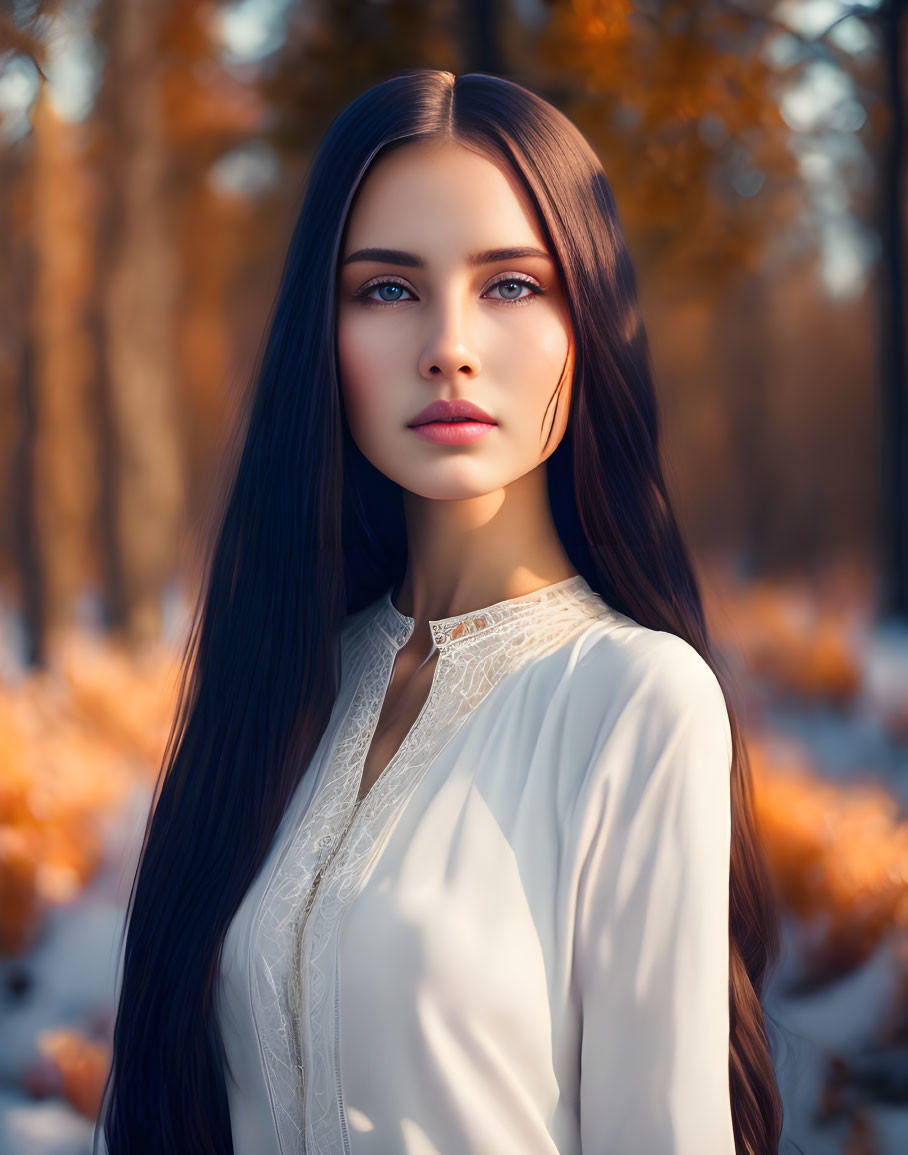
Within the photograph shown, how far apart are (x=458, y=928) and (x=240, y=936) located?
29 centimetres

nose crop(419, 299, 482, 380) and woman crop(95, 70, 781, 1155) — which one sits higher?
nose crop(419, 299, 482, 380)

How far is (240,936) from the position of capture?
1.10 metres

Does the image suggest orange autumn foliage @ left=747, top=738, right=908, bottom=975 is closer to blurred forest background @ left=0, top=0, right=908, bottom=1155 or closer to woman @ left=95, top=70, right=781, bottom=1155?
blurred forest background @ left=0, top=0, right=908, bottom=1155

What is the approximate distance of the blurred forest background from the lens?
2297 millimetres

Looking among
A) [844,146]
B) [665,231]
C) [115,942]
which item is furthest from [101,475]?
[844,146]

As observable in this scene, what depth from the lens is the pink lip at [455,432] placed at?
106 centimetres

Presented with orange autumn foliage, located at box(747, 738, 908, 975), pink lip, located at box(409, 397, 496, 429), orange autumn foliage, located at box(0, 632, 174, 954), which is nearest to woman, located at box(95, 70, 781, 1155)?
pink lip, located at box(409, 397, 496, 429)

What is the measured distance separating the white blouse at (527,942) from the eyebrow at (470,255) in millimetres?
405

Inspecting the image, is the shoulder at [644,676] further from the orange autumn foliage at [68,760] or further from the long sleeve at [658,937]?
the orange autumn foliage at [68,760]

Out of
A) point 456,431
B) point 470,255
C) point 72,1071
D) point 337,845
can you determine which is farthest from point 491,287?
point 72,1071

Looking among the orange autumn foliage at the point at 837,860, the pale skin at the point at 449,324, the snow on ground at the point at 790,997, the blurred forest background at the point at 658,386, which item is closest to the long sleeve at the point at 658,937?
the pale skin at the point at 449,324

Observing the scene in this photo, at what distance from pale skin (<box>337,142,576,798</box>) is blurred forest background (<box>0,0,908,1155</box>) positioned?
3.16 feet

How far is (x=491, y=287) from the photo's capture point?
1066 mm

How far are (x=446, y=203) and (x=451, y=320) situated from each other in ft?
0.42
